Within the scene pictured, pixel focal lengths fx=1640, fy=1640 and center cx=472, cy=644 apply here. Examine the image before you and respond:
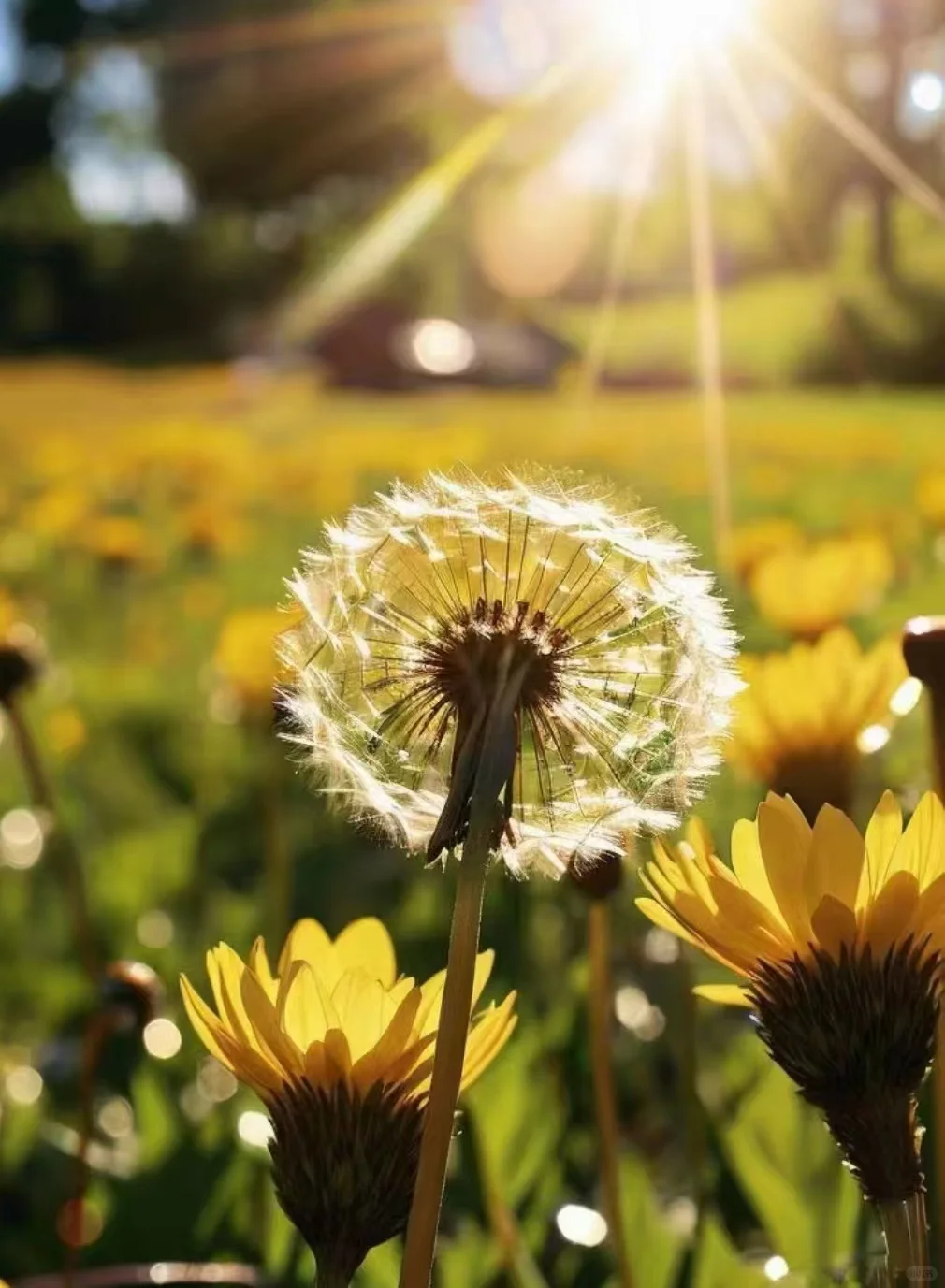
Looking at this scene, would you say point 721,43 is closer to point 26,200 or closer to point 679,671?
point 679,671

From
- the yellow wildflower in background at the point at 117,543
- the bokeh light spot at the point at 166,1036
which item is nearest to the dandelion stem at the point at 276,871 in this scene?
the bokeh light spot at the point at 166,1036

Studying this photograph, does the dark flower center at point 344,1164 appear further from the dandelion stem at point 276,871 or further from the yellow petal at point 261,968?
the dandelion stem at point 276,871

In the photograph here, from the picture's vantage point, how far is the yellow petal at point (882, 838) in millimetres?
501

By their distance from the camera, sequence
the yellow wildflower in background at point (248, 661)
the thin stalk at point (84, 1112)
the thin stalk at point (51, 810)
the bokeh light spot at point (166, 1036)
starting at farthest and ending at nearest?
1. the yellow wildflower in background at point (248, 661)
2. the bokeh light spot at point (166, 1036)
3. the thin stalk at point (51, 810)
4. the thin stalk at point (84, 1112)

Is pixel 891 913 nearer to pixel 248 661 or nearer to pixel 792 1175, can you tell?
pixel 792 1175

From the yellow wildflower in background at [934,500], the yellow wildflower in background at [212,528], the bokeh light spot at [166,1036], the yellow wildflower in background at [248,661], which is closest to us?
the bokeh light spot at [166,1036]

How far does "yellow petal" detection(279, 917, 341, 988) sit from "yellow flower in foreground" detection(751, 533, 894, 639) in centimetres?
Answer: 84

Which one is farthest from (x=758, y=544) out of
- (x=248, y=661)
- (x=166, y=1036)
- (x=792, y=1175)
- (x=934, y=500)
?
(x=792, y=1175)

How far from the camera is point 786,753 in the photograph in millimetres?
943

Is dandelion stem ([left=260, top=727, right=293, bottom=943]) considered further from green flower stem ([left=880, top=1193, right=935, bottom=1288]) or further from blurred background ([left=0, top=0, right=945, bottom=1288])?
green flower stem ([left=880, top=1193, right=935, bottom=1288])

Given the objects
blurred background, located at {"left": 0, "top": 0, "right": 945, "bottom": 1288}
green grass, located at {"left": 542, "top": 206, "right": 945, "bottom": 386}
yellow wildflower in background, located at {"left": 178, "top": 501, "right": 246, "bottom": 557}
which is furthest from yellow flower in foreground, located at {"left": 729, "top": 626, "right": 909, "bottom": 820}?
yellow wildflower in background, located at {"left": 178, "top": 501, "right": 246, "bottom": 557}

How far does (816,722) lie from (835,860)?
18.5 inches

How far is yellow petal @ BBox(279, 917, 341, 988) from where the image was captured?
542 millimetres

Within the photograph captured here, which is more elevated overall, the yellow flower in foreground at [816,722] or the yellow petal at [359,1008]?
the yellow flower in foreground at [816,722]
